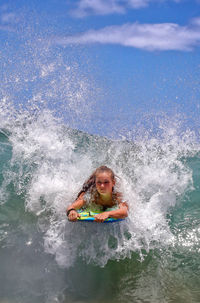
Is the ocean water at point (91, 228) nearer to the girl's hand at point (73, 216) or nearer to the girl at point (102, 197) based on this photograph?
the girl at point (102, 197)

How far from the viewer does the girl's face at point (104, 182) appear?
16.1 ft

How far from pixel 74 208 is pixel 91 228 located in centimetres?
43

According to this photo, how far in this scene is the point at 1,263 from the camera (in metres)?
4.43

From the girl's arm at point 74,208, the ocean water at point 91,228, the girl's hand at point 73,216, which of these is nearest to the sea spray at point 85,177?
the ocean water at point 91,228

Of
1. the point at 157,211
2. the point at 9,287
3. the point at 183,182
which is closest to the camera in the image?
the point at 9,287

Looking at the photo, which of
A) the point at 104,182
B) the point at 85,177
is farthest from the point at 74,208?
the point at 85,177

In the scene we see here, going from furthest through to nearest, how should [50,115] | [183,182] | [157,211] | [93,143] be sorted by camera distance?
[93,143], [50,115], [183,182], [157,211]

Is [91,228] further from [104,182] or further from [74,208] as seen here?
[104,182]

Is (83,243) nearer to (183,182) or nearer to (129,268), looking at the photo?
(129,268)

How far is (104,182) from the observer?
491cm

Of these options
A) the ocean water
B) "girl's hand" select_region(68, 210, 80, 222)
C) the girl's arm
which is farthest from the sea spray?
"girl's hand" select_region(68, 210, 80, 222)

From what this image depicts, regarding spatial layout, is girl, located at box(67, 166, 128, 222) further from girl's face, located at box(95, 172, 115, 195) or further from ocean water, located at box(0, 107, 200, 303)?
ocean water, located at box(0, 107, 200, 303)

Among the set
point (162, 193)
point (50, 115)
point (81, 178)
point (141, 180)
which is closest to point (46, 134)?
point (50, 115)

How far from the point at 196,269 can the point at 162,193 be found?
1.91 meters
